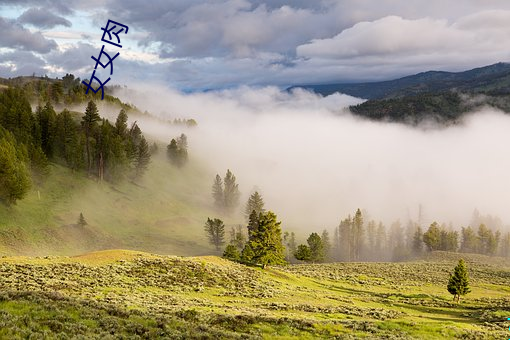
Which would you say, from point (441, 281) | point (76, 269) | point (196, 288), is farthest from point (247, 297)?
point (441, 281)

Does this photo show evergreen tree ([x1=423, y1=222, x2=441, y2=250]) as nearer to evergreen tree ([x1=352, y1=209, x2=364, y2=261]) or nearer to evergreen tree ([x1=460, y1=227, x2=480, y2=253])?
evergreen tree ([x1=460, y1=227, x2=480, y2=253])

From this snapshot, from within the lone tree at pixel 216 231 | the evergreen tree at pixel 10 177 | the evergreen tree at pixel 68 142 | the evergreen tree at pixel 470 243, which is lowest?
the evergreen tree at pixel 470 243

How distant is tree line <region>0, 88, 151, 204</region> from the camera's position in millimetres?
116125

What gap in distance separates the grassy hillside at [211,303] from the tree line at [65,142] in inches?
2640

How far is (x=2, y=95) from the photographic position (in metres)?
140

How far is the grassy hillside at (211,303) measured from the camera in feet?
78.4

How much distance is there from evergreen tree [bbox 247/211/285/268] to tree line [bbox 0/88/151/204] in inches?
2635

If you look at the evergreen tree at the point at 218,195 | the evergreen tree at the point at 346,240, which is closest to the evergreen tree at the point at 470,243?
the evergreen tree at the point at 346,240

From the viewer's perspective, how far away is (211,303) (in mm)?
40688

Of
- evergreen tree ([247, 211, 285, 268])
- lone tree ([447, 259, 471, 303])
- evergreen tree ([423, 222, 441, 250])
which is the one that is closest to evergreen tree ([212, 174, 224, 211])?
evergreen tree ([423, 222, 441, 250])

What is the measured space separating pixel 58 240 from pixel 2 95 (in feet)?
247

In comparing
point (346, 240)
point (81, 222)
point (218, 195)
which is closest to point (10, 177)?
point (81, 222)

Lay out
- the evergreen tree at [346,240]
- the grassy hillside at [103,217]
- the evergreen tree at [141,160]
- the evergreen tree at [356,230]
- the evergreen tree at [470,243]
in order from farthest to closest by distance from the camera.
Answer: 1. the evergreen tree at [470,243]
2. the evergreen tree at [346,240]
3. the evergreen tree at [356,230]
4. the evergreen tree at [141,160]
5. the grassy hillside at [103,217]

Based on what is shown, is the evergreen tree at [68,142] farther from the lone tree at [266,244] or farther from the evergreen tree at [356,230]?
the evergreen tree at [356,230]
